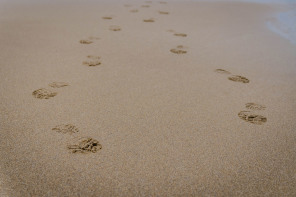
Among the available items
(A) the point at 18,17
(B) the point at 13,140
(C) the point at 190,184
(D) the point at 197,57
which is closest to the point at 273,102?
(D) the point at 197,57

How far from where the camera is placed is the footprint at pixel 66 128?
1.26 metres

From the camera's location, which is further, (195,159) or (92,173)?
(195,159)

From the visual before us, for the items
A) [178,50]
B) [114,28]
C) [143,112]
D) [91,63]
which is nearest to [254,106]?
[143,112]

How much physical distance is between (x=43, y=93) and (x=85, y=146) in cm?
60

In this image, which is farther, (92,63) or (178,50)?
(178,50)

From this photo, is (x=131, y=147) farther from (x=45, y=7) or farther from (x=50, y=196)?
(x=45, y=7)

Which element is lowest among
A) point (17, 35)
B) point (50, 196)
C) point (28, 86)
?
point (50, 196)

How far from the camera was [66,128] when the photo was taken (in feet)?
4.22

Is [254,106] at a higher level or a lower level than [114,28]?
lower

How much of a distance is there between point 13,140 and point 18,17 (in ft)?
8.36

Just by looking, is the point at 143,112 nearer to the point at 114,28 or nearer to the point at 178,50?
the point at 178,50

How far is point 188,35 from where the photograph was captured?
2883mm

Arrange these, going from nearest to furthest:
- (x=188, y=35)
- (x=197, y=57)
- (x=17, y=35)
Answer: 1. (x=197, y=57)
2. (x=17, y=35)
3. (x=188, y=35)

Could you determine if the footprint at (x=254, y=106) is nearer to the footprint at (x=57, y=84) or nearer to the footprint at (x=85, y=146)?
the footprint at (x=85, y=146)
